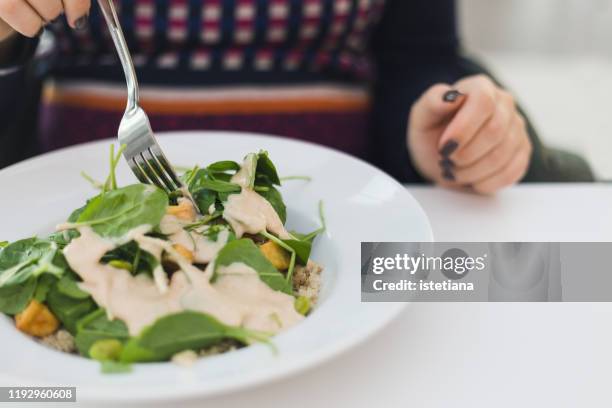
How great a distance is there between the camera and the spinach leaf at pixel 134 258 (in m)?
0.73

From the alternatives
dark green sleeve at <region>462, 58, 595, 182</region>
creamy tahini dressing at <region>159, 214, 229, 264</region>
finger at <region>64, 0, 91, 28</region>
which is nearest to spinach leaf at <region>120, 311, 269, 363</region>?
creamy tahini dressing at <region>159, 214, 229, 264</region>

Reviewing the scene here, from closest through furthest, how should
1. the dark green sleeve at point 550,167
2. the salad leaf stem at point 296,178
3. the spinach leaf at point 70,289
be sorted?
the spinach leaf at point 70,289
the salad leaf stem at point 296,178
the dark green sleeve at point 550,167

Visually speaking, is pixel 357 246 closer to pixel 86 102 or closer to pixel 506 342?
pixel 506 342

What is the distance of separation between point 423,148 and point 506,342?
474 millimetres

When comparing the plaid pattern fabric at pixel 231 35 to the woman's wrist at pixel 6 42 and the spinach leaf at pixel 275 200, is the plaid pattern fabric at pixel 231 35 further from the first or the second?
the spinach leaf at pixel 275 200

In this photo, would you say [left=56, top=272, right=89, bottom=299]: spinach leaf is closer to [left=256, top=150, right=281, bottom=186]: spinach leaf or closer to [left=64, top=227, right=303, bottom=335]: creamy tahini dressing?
[left=64, top=227, right=303, bottom=335]: creamy tahini dressing

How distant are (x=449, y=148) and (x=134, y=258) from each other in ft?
1.77

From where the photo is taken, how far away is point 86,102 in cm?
143

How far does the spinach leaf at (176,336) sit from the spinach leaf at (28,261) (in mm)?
140

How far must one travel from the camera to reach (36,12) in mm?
913

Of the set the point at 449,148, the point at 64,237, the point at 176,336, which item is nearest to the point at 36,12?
the point at 64,237

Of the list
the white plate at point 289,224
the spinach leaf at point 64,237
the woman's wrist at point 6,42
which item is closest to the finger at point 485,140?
the white plate at point 289,224

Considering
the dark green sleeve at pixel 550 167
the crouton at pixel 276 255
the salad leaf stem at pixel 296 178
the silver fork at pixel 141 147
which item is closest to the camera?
the crouton at pixel 276 255

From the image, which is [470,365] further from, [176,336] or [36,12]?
[36,12]
